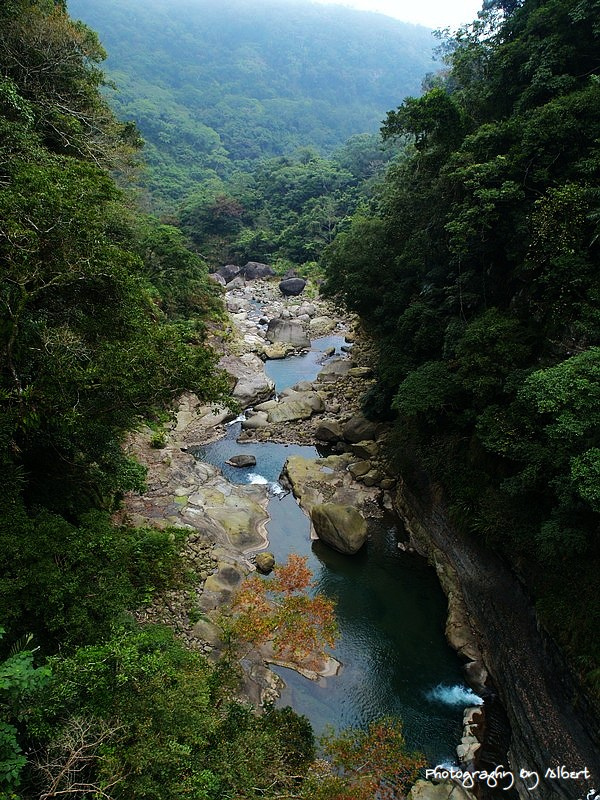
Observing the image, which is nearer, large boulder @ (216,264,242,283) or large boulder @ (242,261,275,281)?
large boulder @ (242,261,275,281)

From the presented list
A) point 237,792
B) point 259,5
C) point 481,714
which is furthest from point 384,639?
point 259,5

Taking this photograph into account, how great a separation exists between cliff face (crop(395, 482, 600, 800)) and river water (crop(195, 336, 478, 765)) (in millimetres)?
585

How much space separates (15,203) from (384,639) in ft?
40.3

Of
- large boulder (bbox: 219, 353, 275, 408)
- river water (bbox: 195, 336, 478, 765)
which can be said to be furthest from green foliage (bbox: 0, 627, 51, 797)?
large boulder (bbox: 219, 353, 275, 408)

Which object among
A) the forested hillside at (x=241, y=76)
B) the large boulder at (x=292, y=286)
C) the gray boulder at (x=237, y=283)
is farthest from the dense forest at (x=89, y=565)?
the forested hillside at (x=241, y=76)

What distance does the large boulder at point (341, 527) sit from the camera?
1508 cm

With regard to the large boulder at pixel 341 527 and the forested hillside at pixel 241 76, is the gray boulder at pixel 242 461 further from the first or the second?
the forested hillside at pixel 241 76

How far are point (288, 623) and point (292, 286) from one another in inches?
1531

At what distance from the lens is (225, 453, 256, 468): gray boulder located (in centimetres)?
2012

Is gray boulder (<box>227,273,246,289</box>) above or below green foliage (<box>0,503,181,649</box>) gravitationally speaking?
below

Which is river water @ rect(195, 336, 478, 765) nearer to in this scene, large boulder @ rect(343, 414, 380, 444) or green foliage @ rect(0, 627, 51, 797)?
Answer: large boulder @ rect(343, 414, 380, 444)

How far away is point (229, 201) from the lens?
184ft

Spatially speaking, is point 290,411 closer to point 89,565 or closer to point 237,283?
point 89,565

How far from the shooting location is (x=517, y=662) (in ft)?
33.6
